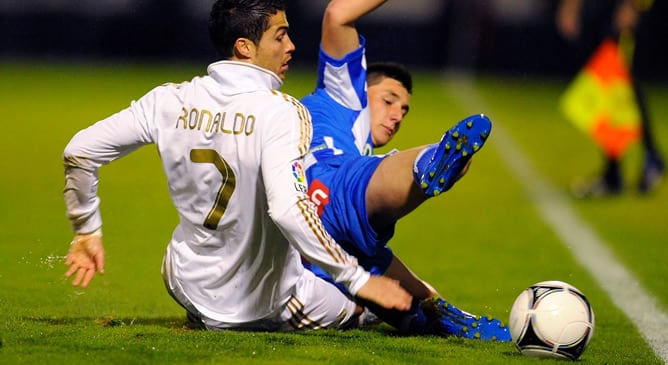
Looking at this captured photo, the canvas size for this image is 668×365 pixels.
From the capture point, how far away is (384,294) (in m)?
4.66

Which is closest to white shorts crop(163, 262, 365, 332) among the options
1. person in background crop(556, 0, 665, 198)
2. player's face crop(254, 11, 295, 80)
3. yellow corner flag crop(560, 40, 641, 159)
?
player's face crop(254, 11, 295, 80)

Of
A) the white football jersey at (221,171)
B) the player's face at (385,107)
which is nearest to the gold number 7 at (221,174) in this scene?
the white football jersey at (221,171)

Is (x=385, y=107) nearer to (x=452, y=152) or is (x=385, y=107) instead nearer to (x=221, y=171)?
(x=452, y=152)

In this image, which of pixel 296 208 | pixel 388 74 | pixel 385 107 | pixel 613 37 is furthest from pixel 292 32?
pixel 296 208

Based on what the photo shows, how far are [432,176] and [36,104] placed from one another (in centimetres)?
1267

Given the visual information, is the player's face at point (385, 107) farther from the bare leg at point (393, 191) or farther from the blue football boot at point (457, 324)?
the blue football boot at point (457, 324)

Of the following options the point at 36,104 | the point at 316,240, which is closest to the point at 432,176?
the point at 316,240

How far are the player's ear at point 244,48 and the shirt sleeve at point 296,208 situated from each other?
1.29 feet

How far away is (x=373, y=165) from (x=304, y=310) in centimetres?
74

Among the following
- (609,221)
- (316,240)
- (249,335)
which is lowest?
(609,221)

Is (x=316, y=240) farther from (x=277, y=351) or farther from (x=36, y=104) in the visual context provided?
(x=36, y=104)

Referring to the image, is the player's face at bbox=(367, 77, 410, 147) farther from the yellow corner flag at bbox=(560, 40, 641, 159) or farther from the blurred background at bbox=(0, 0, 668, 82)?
the blurred background at bbox=(0, 0, 668, 82)

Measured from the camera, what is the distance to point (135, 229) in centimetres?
860

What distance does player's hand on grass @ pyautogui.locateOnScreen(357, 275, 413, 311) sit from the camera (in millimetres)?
4645
